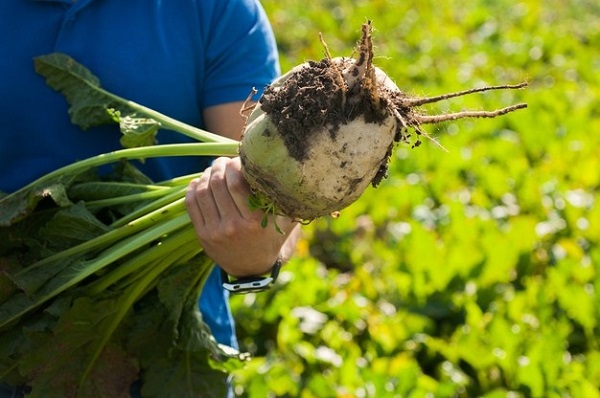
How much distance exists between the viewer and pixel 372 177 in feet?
6.40

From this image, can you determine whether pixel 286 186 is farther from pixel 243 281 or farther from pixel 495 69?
pixel 495 69

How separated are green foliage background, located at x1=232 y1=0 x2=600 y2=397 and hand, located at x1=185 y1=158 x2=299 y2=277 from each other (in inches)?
30.0

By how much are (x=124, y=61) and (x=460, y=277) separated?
2461mm

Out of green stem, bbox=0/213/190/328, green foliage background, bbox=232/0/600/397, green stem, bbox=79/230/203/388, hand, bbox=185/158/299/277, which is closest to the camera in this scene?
hand, bbox=185/158/299/277

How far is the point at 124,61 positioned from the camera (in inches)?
90.0

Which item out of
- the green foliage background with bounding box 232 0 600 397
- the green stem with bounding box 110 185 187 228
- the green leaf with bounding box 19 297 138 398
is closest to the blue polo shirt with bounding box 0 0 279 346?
the green stem with bounding box 110 185 187 228

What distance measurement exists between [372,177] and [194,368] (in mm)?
692

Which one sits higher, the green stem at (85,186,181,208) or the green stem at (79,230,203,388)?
the green stem at (85,186,181,208)

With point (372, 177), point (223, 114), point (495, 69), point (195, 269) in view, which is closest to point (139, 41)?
point (223, 114)

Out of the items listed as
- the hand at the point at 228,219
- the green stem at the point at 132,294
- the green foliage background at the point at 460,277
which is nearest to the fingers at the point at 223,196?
the hand at the point at 228,219

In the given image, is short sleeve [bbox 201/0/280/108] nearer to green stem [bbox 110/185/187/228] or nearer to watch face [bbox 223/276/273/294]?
green stem [bbox 110/185/187/228]

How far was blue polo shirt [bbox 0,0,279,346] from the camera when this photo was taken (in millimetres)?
2268

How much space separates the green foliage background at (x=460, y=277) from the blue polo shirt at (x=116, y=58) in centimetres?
52

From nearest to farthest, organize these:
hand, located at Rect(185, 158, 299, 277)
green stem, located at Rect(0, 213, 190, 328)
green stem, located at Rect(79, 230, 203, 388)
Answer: hand, located at Rect(185, 158, 299, 277), green stem, located at Rect(0, 213, 190, 328), green stem, located at Rect(79, 230, 203, 388)
